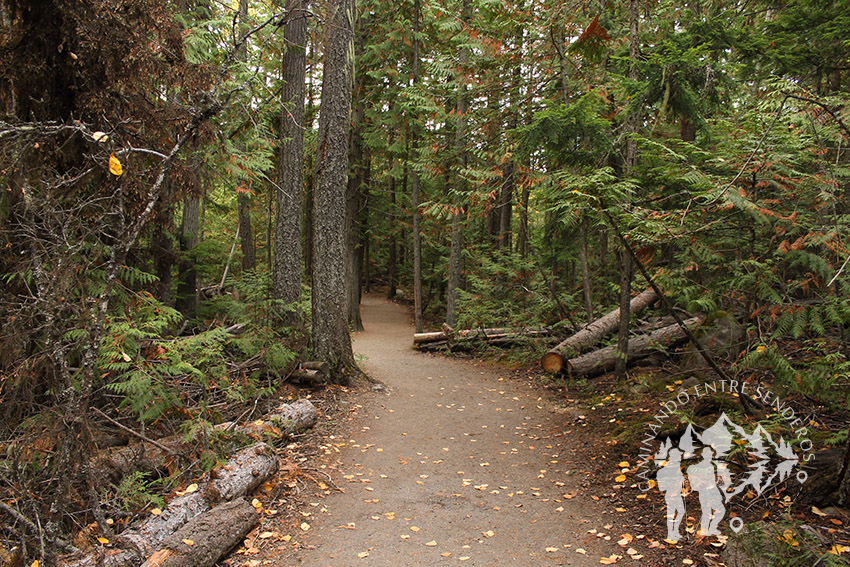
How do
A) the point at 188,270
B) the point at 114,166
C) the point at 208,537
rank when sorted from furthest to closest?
the point at 188,270 < the point at 208,537 < the point at 114,166

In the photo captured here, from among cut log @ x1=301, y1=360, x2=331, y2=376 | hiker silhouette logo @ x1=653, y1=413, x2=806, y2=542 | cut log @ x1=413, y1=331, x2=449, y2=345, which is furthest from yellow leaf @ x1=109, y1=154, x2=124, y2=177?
cut log @ x1=413, y1=331, x2=449, y2=345

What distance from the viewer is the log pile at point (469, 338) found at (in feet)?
41.8

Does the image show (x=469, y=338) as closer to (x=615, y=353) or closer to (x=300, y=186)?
(x=615, y=353)

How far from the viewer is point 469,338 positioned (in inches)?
549

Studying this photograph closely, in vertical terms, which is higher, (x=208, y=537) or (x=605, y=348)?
(x=605, y=348)

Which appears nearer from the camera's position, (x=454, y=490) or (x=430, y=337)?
(x=454, y=490)

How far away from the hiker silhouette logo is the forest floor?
0.91 ft

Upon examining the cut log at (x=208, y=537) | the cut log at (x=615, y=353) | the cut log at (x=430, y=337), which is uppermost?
the cut log at (x=615, y=353)

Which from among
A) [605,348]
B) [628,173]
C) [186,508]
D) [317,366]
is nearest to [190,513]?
[186,508]

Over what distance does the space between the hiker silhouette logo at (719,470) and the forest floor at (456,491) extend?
279 millimetres

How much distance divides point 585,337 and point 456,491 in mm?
6095

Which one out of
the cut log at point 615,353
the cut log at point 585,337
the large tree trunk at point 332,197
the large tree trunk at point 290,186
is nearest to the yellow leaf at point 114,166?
the large tree trunk at point 332,197

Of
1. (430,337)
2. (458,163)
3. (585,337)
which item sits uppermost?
(458,163)

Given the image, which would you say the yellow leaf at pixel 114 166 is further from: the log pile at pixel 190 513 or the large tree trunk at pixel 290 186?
the large tree trunk at pixel 290 186
